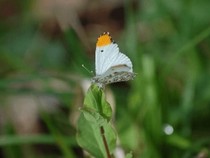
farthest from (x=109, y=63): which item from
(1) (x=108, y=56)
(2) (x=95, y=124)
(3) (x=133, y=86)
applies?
(3) (x=133, y=86)

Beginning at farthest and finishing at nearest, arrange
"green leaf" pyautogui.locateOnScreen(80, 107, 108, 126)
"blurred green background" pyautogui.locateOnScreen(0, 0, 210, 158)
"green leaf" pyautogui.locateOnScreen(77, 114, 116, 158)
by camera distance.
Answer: "blurred green background" pyautogui.locateOnScreen(0, 0, 210, 158) < "green leaf" pyautogui.locateOnScreen(77, 114, 116, 158) < "green leaf" pyautogui.locateOnScreen(80, 107, 108, 126)

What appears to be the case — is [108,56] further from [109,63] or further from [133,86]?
[133,86]

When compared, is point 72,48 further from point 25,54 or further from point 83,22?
point 83,22

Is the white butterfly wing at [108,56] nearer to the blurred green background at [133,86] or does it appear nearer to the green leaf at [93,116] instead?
the green leaf at [93,116]

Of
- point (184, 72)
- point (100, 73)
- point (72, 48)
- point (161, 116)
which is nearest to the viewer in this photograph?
point (100, 73)

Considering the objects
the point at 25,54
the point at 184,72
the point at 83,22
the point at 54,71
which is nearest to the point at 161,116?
the point at 184,72

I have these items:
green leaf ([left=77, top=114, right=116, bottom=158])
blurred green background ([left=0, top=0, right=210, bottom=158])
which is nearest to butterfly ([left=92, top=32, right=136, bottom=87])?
green leaf ([left=77, top=114, right=116, bottom=158])

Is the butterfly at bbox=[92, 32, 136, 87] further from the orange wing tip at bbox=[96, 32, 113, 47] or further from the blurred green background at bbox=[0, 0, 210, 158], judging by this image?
the blurred green background at bbox=[0, 0, 210, 158]
